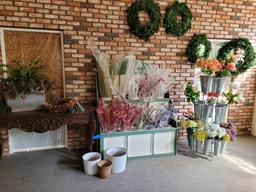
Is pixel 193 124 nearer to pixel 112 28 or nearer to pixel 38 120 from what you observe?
pixel 112 28

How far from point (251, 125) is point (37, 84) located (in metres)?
4.09

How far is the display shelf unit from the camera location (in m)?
2.89

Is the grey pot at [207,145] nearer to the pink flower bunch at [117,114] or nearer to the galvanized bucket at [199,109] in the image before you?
the galvanized bucket at [199,109]

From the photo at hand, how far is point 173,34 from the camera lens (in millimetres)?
3510

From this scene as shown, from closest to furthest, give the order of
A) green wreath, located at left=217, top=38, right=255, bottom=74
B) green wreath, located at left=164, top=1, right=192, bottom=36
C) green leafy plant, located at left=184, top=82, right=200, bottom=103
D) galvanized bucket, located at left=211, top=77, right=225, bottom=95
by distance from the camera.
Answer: galvanized bucket, located at left=211, top=77, right=225, bottom=95 < green leafy plant, located at left=184, top=82, right=200, bottom=103 < green wreath, located at left=164, top=1, right=192, bottom=36 < green wreath, located at left=217, top=38, right=255, bottom=74

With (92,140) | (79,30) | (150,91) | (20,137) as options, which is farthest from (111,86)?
(20,137)

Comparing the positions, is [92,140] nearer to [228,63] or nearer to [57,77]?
[57,77]

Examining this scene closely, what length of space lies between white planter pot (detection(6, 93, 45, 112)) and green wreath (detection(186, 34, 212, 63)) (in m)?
2.48

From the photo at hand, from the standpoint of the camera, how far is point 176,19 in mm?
3434

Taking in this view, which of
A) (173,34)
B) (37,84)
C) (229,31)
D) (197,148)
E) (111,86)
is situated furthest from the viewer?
(229,31)

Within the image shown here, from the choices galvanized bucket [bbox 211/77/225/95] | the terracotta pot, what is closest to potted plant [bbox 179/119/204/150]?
galvanized bucket [bbox 211/77/225/95]

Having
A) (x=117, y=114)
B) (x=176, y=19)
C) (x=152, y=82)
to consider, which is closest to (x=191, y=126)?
(x=152, y=82)

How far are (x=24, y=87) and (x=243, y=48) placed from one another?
369cm

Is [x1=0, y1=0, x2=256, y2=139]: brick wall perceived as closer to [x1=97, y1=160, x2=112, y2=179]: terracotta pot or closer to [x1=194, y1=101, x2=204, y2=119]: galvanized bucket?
[x1=194, y1=101, x2=204, y2=119]: galvanized bucket
